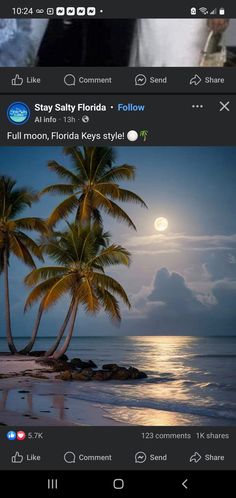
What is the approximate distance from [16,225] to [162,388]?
3.23 ft

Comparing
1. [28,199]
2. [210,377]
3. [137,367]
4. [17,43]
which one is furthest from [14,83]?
[210,377]

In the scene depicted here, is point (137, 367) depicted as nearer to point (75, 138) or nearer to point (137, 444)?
point (137, 444)

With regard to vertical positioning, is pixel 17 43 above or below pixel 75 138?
above

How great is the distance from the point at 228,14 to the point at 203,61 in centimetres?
25

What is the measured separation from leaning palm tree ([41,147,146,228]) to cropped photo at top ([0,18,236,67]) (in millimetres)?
357

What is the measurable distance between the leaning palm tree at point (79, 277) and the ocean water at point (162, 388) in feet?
0.53

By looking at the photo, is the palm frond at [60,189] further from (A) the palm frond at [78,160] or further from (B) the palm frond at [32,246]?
(B) the palm frond at [32,246]

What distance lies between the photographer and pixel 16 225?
3.06 metres

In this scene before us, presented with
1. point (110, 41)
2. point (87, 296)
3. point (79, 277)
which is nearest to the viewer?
point (110, 41)

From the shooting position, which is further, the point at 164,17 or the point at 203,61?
the point at 203,61

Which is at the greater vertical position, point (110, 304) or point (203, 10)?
point (203, 10)

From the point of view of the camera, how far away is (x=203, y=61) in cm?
274

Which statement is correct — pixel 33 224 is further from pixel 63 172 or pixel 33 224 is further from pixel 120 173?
pixel 120 173
